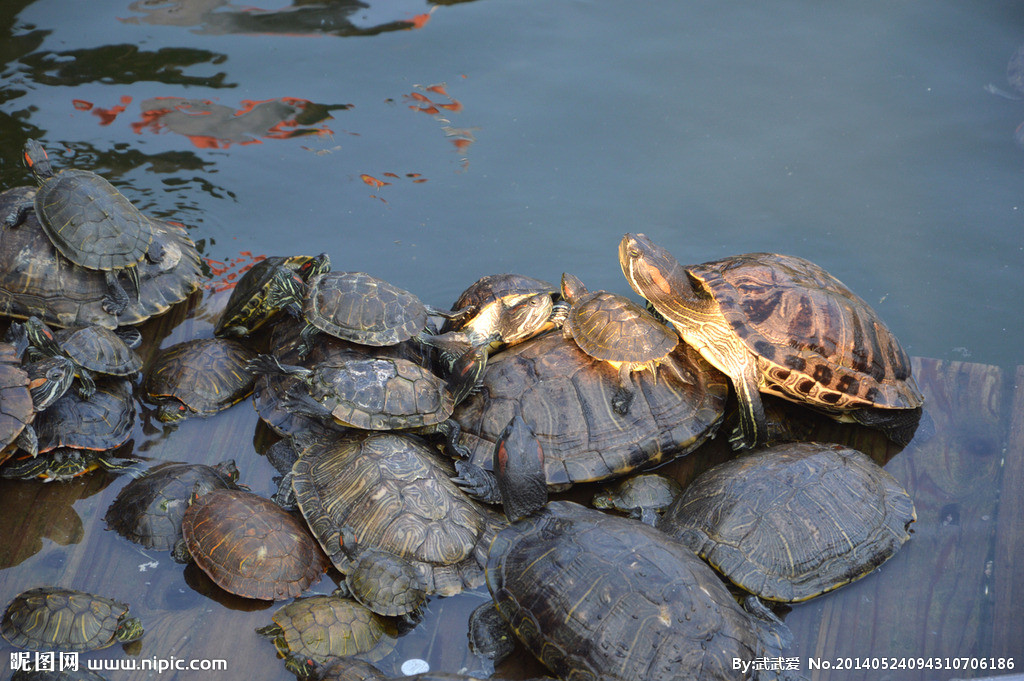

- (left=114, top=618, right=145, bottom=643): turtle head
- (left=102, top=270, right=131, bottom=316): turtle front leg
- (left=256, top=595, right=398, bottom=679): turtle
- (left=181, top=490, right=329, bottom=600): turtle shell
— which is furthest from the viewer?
(left=102, top=270, right=131, bottom=316): turtle front leg

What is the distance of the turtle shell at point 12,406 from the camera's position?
3.55m

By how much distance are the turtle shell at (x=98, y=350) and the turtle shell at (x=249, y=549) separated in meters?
1.08

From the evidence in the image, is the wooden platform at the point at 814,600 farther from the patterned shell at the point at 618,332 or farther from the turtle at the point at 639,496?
the patterned shell at the point at 618,332

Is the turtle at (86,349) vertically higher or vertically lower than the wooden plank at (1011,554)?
higher

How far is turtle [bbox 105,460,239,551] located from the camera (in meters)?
3.57

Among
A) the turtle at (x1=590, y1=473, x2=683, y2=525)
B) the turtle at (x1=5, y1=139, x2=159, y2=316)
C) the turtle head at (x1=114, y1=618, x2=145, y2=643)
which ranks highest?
the turtle at (x1=5, y1=139, x2=159, y2=316)

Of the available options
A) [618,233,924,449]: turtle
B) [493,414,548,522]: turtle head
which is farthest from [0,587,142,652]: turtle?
[618,233,924,449]: turtle

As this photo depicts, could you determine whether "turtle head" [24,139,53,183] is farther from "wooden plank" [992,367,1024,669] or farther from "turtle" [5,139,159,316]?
"wooden plank" [992,367,1024,669]

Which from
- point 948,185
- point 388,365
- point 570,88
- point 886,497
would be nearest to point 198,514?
point 388,365

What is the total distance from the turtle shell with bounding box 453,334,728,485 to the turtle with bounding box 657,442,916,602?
0.34m

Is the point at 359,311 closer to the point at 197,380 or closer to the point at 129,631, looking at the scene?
the point at 197,380

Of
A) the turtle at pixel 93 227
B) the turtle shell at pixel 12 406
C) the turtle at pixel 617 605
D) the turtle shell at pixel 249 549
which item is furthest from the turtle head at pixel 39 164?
the turtle at pixel 617 605

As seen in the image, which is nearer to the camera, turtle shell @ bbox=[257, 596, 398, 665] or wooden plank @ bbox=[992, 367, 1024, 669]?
turtle shell @ bbox=[257, 596, 398, 665]

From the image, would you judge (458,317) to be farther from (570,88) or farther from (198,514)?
(570,88)
